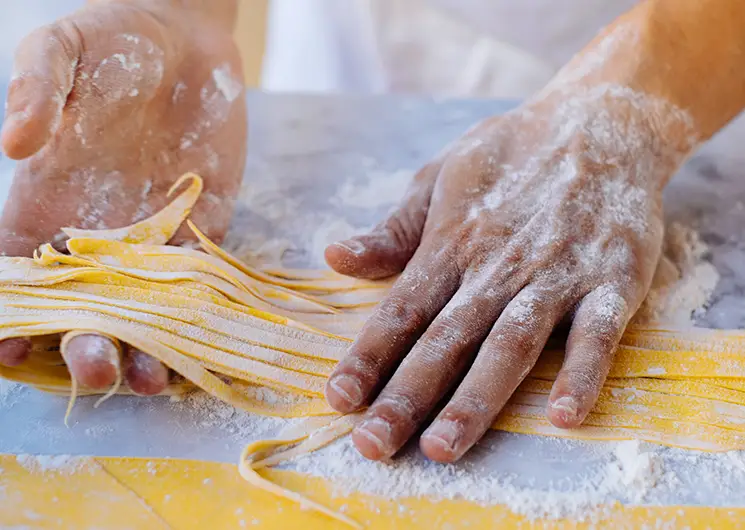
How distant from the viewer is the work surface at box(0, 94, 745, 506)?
1031mm

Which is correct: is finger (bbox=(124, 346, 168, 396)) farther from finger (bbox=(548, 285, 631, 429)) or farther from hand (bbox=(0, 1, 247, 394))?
finger (bbox=(548, 285, 631, 429))

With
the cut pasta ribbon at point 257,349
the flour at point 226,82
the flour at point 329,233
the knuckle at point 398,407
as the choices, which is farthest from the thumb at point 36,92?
the knuckle at point 398,407

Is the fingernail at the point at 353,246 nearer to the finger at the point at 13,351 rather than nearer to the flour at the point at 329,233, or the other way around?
the flour at the point at 329,233

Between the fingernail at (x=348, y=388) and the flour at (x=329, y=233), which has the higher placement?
the fingernail at (x=348, y=388)

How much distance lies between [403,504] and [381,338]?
0.86 ft

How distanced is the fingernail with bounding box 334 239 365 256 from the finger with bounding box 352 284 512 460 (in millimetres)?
205

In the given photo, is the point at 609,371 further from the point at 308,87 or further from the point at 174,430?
the point at 308,87

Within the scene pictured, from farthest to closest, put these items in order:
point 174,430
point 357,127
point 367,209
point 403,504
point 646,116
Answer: point 357,127
point 367,209
point 646,116
point 174,430
point 403,504

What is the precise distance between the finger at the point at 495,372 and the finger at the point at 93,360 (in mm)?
475

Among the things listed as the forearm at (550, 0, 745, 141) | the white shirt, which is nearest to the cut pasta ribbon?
the forearm at (550, 0, 745, 141)

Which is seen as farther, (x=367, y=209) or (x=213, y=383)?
(x=367, y=209)

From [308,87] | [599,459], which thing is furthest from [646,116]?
[308,87]

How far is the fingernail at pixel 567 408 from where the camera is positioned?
3.39 feet

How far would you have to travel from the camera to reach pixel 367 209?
166 centimetres
